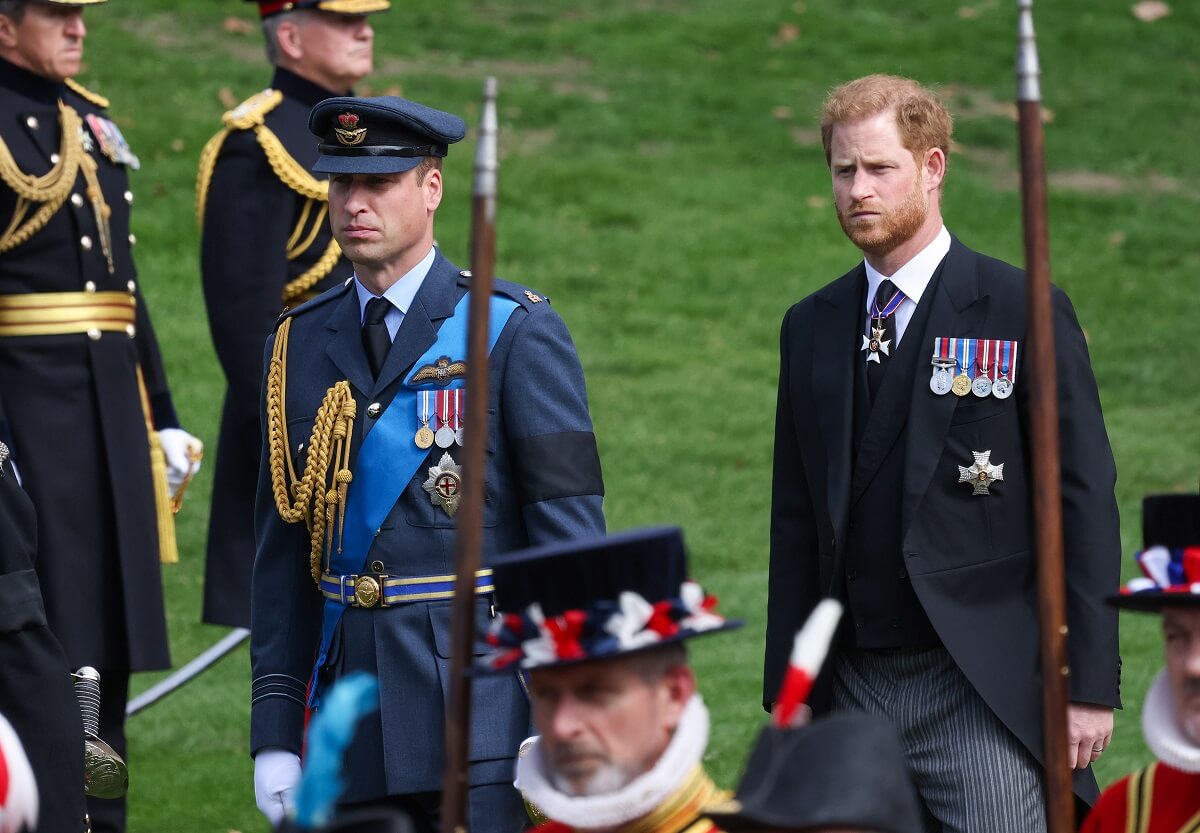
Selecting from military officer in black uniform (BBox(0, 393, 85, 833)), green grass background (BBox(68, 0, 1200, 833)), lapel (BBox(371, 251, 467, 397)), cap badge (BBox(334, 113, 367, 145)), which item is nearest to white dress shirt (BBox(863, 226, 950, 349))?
lapel (BBox(371, 251, 467, 397))

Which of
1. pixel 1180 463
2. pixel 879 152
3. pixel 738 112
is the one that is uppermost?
pixel 879 152

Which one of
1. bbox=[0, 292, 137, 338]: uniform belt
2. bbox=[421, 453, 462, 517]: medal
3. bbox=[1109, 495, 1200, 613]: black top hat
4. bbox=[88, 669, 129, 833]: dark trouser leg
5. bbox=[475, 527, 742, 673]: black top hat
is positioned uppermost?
bbox=[1109, 495, 1200, 613]: black top hat

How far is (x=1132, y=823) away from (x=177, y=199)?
12.2 m

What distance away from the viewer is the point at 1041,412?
4141mm

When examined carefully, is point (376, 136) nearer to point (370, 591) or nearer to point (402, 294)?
point (402, 294)

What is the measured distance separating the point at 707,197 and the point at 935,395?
1126 cm

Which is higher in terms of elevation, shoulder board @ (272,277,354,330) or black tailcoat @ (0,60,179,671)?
shoulder board @ (272,277,354,330)

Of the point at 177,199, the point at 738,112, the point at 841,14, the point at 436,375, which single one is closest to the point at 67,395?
the point at 436,375

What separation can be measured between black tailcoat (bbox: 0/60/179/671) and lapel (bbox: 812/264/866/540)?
2.90 meters

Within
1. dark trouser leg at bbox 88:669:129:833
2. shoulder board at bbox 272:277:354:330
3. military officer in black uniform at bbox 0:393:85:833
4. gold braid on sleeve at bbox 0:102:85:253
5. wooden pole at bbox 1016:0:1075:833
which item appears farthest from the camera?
gold braid on sleeve at bbox 0:102:85:253

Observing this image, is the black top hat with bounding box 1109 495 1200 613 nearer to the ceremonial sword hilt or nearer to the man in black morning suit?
the man in black morning suit

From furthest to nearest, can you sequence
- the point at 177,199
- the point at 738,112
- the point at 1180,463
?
the point at 738,112 → the point at 177,199 → the point at 1180,463

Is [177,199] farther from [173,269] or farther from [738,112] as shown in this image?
[738,112]

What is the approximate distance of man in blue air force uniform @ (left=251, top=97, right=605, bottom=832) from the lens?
527 centimetres
